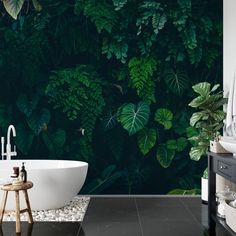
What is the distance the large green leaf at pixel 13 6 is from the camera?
16.1 ft

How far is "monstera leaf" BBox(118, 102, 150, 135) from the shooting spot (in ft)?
16.1

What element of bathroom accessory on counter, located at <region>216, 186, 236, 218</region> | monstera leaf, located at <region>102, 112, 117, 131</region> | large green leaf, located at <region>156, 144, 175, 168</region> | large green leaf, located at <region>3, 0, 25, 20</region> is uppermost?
large green leaf, located at <region>3, 0, 25, 20</region>

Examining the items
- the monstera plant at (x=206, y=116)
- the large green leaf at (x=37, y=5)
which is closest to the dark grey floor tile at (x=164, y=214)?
the monstera plant at (x=206, y=116)

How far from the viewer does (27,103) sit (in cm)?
490

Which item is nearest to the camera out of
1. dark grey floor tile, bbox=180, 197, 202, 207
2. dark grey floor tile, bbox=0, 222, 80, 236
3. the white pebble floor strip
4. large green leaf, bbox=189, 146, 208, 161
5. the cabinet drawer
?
the cabinet drawer

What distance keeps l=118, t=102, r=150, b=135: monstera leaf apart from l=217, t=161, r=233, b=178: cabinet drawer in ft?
6.17

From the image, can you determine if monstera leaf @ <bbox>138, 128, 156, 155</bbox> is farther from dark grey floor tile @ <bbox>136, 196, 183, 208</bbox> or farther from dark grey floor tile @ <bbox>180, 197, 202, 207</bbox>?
dark grey floor tile @ <bbox>180, 197, 202, 207</bbox>

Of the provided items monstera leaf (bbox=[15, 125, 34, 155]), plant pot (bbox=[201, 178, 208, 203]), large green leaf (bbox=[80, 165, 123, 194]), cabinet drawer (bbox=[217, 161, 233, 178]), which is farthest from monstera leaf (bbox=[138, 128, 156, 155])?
cabinet drawer (bbox=[217, 161, 233, 178])

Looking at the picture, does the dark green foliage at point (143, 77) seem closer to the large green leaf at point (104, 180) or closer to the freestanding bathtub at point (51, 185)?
the large green leaf at point (104, 180)

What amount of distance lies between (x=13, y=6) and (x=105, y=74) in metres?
1.32

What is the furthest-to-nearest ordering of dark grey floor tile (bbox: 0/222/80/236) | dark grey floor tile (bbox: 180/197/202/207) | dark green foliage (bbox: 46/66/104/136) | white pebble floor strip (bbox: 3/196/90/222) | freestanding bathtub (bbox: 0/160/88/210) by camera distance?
dark green foliage (bbox: 46/66/104/136), dark grey floor tile (bbox: 180/197/202/207), freestanding bathtub (bbox: 0/160/88/210), white pebble floor strip (bbox: 3/196/90/222), dark grey floor tile (bbox: 0/222/80/236)

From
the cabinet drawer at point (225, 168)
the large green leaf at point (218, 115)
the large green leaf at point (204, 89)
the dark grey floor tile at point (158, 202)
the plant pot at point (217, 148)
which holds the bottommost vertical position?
the dark grey floor tile at point (158, 202)

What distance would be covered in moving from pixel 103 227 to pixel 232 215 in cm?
111

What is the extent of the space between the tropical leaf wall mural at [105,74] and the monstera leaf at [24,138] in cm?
1
